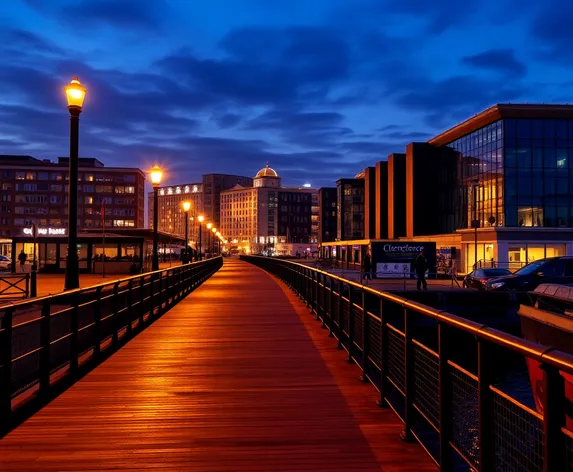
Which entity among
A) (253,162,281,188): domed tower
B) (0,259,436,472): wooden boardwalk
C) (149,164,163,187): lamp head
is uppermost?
(253,162,281,188): domed tower

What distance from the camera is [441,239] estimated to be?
57625 mm

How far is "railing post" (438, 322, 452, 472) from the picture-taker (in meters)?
3.99

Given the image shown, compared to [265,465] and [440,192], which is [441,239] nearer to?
[440,192]

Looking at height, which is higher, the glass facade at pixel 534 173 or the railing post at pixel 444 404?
the glass facade at pixel 534 173

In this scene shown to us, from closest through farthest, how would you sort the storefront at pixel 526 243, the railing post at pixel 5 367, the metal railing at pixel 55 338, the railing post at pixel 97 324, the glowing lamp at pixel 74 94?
the railing post at pixel 5 367
the metal railing at pixel 55 338
the railing post at pixel 97 324
the glowing lamp at pixel 74 94
the storefront at pixel 526 243

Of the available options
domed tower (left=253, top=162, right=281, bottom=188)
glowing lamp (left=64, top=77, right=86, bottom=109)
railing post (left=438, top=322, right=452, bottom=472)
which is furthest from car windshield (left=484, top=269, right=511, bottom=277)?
domed tower (left=253, top=162, right=281, bottom=188)

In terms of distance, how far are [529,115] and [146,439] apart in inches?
2180

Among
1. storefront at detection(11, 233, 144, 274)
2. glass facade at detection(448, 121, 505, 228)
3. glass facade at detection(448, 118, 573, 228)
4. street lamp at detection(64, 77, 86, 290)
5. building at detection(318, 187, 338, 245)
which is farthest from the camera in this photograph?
building at detection(318, 187, 338, 245)

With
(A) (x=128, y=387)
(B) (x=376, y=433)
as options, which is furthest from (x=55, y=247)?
(B) (x=376, y=433)

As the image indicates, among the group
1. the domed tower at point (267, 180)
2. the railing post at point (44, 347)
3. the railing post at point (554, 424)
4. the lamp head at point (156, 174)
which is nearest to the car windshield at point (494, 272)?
the lamp head at point (156, 174)

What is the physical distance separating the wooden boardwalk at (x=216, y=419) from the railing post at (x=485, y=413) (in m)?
A: 1.03

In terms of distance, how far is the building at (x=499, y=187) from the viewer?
155 ft

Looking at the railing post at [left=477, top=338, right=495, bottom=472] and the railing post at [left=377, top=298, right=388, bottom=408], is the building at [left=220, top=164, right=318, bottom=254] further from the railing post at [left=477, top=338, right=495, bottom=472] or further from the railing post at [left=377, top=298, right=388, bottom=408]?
the railing post at [left=477, top=338, right=495, bottom=472]

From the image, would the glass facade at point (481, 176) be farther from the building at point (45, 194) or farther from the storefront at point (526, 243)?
the building at point (45, 194)
